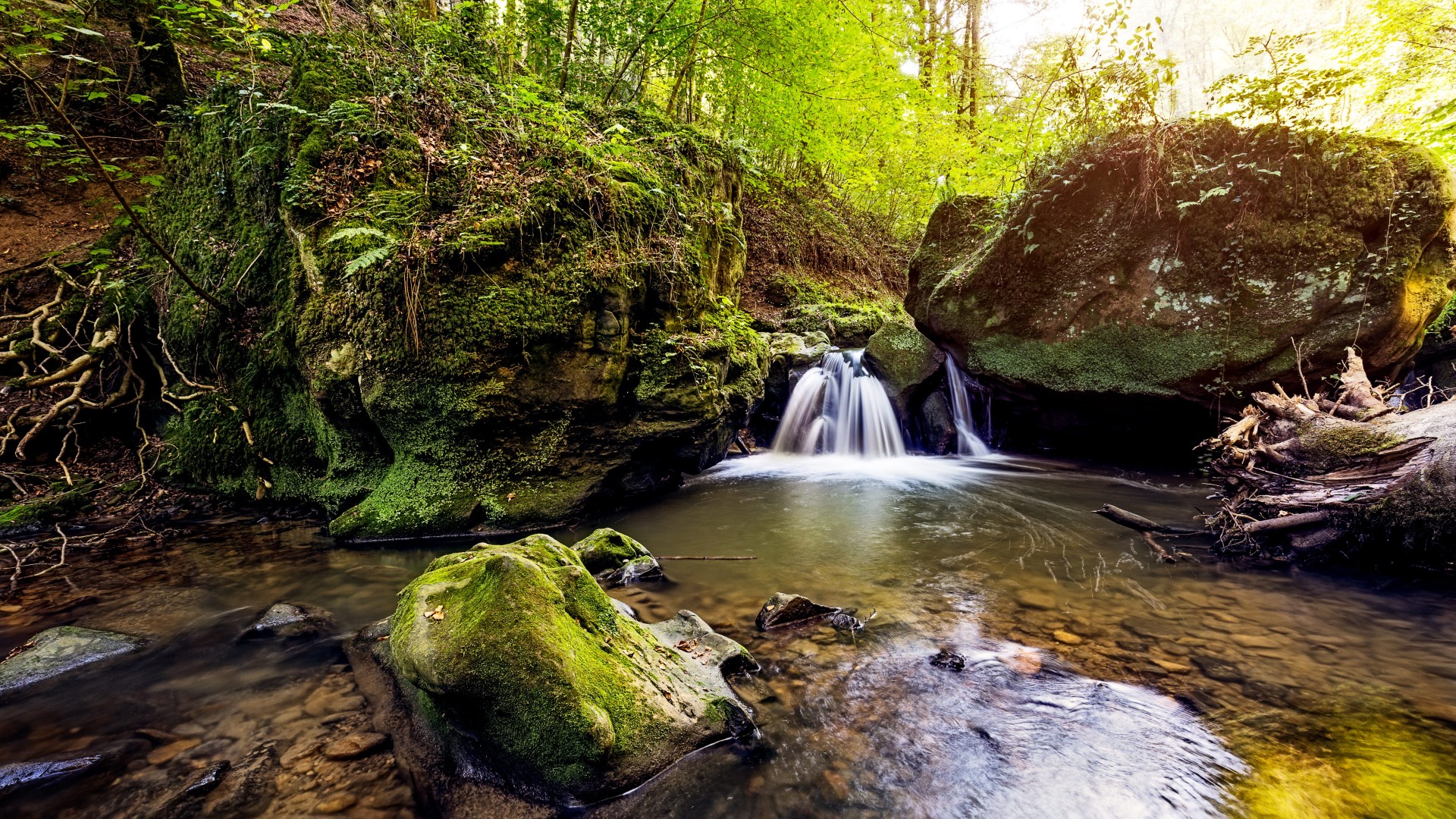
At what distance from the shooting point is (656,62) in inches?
326

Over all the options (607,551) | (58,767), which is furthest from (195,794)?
(607,551)

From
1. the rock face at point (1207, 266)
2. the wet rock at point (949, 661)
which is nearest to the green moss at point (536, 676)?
the wet rock at point (949, 661)

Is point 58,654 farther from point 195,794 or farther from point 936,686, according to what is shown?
point 936,686

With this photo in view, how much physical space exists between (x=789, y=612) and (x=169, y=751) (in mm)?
2993

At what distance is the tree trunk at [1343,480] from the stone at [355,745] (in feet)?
19.3

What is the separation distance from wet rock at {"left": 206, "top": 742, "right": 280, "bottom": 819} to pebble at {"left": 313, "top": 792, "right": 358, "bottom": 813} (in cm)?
19

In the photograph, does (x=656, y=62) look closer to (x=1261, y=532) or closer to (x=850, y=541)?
(x=850, y=541)

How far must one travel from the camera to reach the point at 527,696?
197 cm

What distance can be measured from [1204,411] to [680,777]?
306 inches

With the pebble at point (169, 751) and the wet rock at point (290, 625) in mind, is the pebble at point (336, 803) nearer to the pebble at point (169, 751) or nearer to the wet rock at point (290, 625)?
the pebble at point (169, 751)

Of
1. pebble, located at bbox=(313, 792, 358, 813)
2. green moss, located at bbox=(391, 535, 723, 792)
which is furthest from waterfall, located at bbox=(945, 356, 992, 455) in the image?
pebble, located at bbox=(313, 792, 358, 813)

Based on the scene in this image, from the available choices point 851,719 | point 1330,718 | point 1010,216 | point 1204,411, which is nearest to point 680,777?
point 851,719

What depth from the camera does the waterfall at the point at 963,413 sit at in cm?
959

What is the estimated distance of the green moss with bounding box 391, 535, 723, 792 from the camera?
1.96 meters
